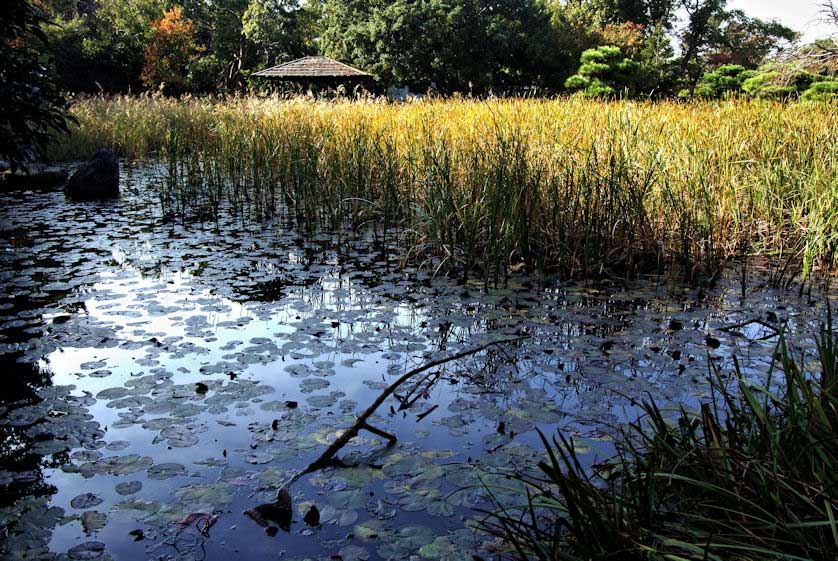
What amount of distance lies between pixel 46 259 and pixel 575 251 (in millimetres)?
4069

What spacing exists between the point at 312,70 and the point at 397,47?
5875mm

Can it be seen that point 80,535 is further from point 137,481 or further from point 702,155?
point 702,155

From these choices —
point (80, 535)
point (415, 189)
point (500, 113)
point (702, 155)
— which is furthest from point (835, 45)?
point (80, 535)

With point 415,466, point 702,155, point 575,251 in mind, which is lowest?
point 415,466

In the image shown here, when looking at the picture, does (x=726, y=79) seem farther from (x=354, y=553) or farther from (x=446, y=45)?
(x=354, y=553)

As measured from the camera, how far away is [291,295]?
4.23 m

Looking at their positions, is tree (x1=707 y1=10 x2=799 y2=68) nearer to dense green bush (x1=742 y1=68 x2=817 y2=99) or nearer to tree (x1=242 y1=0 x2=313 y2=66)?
dense green bush (x1=742 y1=68 x2=817 y2=99)

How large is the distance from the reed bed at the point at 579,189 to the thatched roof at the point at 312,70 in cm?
1163

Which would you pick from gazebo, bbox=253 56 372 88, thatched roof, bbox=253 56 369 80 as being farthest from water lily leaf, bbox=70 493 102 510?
thatched roof, bbox=253 56 369 80

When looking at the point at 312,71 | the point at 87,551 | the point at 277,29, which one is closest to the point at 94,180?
the point at 87,551

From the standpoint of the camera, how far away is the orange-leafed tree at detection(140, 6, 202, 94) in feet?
74.4

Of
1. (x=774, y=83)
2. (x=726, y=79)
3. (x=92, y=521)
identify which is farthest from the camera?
(x=726, y=79)

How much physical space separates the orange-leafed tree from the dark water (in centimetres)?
1981

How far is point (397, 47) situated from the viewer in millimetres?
23312
